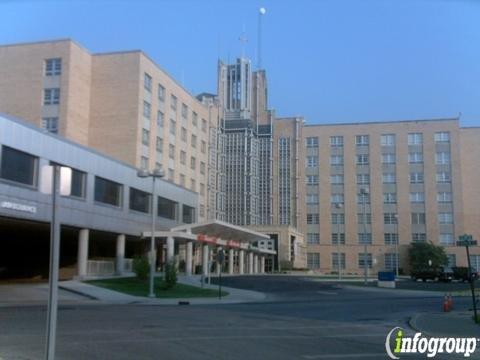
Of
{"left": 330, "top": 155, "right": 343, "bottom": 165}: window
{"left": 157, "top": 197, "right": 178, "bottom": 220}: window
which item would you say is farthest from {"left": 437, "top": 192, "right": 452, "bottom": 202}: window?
{"left": 157, "top": 197, "right": 178, "bottom": 220}: window

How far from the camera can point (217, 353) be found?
12.0m

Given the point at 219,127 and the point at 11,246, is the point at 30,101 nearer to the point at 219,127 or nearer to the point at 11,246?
the point at 11,246

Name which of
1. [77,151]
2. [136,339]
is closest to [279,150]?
[77,151]

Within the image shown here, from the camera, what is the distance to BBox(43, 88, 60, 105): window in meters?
59.8

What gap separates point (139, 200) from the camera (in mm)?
52906

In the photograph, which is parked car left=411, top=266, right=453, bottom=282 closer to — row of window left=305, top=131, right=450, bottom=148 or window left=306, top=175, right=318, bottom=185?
window left=306, top=175, right=318, bottom=185

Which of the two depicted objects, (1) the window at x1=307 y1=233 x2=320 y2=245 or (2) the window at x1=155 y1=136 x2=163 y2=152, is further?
(1) the window at x1=307 y1=233 x2=320 y2=245

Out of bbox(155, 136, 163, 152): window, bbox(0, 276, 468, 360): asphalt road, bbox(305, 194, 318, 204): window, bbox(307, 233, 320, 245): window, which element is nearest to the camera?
bbox(0, 276, 468, 360): asphalt road

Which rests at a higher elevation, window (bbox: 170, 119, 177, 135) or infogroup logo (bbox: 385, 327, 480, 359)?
window (bbox: 170, 119, 177, 135)

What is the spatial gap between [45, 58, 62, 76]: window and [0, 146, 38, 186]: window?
24.9 meters

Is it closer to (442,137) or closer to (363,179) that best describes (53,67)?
(363,179)

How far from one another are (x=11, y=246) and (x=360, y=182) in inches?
2530

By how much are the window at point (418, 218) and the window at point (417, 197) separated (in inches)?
83.8

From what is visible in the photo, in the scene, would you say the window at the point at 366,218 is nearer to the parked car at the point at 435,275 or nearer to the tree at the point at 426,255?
the tree at the point at 426,255
